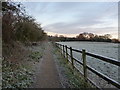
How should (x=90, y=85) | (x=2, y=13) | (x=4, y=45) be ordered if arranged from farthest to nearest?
(x=4, y=45) < (x=2, y=13) < (x=90, y=85)

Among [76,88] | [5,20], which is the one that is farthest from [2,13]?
[76,88]

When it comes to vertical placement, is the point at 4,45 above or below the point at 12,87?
above

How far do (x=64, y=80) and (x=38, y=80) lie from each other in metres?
0.96

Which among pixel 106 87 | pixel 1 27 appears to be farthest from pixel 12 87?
pixel 1 27

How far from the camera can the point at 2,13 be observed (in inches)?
404

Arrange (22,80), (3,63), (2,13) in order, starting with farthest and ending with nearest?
(2,13)
(3,63)
(22,80)

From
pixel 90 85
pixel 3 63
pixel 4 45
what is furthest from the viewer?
pixel 4 45

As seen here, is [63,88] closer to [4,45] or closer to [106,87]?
[106,87]

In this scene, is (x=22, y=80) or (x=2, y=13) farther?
(x=2, y=13)

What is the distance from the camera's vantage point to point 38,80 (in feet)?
25.9

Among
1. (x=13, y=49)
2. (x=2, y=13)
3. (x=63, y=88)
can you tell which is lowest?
(x=63, y=88)

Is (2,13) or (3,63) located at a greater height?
(2,13)

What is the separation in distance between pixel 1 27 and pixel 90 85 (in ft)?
→ 18.7

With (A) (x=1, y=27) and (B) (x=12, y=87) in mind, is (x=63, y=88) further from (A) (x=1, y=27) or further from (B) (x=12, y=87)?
(A) (x=1, y=27)
